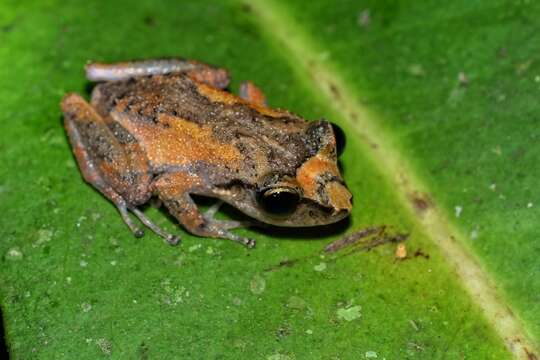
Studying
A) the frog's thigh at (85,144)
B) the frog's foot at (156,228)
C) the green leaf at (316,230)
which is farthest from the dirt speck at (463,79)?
the frog's thigh at (85,144)

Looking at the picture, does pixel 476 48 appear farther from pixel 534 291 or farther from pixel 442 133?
pixel 534 291

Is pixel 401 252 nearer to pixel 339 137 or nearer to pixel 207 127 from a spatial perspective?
pixel 339 137

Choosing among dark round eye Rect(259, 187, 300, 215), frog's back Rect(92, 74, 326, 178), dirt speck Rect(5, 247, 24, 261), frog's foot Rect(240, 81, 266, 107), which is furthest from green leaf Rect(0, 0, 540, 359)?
frog's back Rect(92, 74, 326, 178)

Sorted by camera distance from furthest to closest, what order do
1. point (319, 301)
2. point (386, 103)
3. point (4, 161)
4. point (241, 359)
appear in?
1. point (386, 103)
2. point (4, 161)
3. point (319, 301)
4. point (241, 359)

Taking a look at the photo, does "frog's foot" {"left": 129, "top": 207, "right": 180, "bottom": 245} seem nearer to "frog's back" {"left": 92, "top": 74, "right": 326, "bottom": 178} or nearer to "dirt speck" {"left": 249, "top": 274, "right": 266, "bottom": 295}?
"frog's back" {"left": 92, "top": 74, "right": 326, "bottom": 178}

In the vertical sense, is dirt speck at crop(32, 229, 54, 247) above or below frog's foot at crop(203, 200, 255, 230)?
below

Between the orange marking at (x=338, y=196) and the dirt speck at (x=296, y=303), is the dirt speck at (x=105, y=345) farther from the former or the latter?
the orange marking at (x=338, y=196)

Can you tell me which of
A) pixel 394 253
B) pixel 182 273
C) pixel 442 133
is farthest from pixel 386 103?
pixel 182 273
